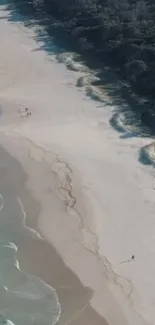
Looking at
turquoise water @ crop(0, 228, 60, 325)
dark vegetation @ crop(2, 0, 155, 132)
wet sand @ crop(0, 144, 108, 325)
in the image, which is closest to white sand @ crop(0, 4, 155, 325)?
wet sand @ crop(0, 144, 108, 325)

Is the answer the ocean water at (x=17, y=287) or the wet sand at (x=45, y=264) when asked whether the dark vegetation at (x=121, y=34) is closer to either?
the wet sand at (x=45, y=264)

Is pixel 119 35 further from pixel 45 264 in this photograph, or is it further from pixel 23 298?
pixel 23 298

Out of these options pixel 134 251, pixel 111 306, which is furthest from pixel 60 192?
pixel 111 306

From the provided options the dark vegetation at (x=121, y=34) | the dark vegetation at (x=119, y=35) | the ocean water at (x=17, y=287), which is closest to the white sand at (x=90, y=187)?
the ocean water at (x=17, y=287)

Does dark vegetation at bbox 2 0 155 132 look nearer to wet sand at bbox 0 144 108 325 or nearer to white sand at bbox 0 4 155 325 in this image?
white sand at bbox 0 4 155 325

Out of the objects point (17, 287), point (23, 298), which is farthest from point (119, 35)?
point (23, 298)
